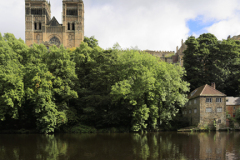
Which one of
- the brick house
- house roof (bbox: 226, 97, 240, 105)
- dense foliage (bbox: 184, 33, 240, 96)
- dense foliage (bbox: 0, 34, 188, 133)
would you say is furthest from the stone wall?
dense foliage (bbox: 184, 33, 240, 96)

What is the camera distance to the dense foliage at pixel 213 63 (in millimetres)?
53875

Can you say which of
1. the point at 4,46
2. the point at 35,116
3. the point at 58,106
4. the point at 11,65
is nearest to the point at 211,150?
the point at 58,106

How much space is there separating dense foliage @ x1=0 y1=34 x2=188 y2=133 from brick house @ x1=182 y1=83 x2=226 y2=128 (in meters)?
3.81

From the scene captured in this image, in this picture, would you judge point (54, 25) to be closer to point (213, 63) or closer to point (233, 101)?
point (213, 63)

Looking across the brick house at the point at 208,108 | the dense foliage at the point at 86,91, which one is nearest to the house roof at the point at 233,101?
the brick house at the point at 208,108

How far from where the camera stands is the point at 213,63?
56125mm

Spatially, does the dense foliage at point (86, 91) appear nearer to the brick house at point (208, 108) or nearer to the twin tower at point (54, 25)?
the brick house at point (208, 108)

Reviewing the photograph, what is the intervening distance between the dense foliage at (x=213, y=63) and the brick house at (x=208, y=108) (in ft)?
31.7

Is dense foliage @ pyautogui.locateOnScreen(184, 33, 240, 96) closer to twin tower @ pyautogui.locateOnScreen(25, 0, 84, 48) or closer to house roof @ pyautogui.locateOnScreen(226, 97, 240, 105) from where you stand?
house roof @ pyautogui.locateOnScreen(226, 97, 240, 105)

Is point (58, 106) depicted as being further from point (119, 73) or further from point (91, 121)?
point (119, 73)

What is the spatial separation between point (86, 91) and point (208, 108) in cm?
2093

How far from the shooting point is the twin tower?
9519 cm

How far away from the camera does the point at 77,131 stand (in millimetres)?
40844

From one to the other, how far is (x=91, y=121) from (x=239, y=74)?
31972mm
